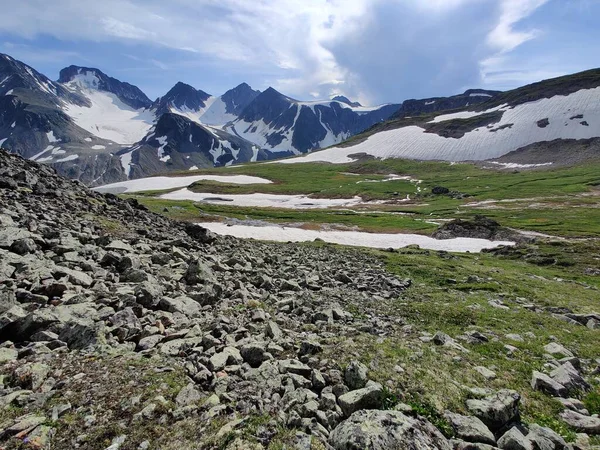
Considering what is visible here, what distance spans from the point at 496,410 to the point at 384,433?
356cm

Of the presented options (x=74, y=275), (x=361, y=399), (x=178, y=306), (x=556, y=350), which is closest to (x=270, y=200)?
(x=74, y=275)

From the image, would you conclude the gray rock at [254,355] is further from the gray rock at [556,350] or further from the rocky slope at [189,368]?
the gray rock at [556,350]

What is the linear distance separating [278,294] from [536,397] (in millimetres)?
12666

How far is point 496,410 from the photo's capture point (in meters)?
8.52

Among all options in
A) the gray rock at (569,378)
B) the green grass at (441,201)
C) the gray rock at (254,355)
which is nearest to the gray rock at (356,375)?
the gray rock at (254,355)

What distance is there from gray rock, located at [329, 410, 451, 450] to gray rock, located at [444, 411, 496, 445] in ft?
2.48

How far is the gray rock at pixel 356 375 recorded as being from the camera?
30.0 ft

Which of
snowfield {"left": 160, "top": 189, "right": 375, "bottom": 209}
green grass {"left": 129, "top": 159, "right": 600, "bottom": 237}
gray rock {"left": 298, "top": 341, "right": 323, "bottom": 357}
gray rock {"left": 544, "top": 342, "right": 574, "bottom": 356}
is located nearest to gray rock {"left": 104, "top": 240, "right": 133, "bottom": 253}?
gray rock {"left": 298, "top": 341, "right": 323, "bottom": 357}

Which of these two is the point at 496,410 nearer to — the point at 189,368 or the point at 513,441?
the point at 513,441

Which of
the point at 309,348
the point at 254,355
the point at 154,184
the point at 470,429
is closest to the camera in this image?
the point at 470,429

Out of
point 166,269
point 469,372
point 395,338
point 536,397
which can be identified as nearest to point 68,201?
point 166,269

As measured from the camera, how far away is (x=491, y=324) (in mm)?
17109

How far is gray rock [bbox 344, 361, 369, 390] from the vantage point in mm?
9156

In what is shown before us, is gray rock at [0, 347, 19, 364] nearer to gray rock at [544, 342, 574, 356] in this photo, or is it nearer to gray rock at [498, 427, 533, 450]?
gray rock at [498, 427, 533, 450]
